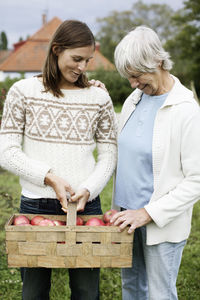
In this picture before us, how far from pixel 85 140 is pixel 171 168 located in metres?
0.48

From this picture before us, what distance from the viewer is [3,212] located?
14.9 ft

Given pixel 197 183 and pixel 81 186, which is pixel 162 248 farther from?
pixel 81 186

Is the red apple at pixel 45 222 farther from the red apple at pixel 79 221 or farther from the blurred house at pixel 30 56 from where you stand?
the blurred house at pixel 30 56

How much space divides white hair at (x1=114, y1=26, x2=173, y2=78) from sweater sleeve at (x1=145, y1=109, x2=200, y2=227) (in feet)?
1.04

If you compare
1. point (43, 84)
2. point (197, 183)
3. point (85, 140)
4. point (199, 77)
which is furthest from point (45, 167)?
point (199, 77)

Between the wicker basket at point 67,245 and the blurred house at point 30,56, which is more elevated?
the wicker basket at point 67,245

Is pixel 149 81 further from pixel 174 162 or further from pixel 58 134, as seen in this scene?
pixel 58 134

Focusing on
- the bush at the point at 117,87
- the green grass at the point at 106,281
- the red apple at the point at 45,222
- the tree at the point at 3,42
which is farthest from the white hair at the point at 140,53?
the tree at the point at 3,42

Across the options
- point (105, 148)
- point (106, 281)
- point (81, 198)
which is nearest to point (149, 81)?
point (105, 148)

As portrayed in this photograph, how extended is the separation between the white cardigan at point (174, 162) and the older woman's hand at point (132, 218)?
3cm

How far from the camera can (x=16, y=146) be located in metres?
2.03

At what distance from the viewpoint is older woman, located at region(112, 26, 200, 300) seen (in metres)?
1.85

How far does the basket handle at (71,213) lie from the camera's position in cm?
179

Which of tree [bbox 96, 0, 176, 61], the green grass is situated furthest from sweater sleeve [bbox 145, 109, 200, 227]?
tree [bbox 96, 0, 176, 61]
